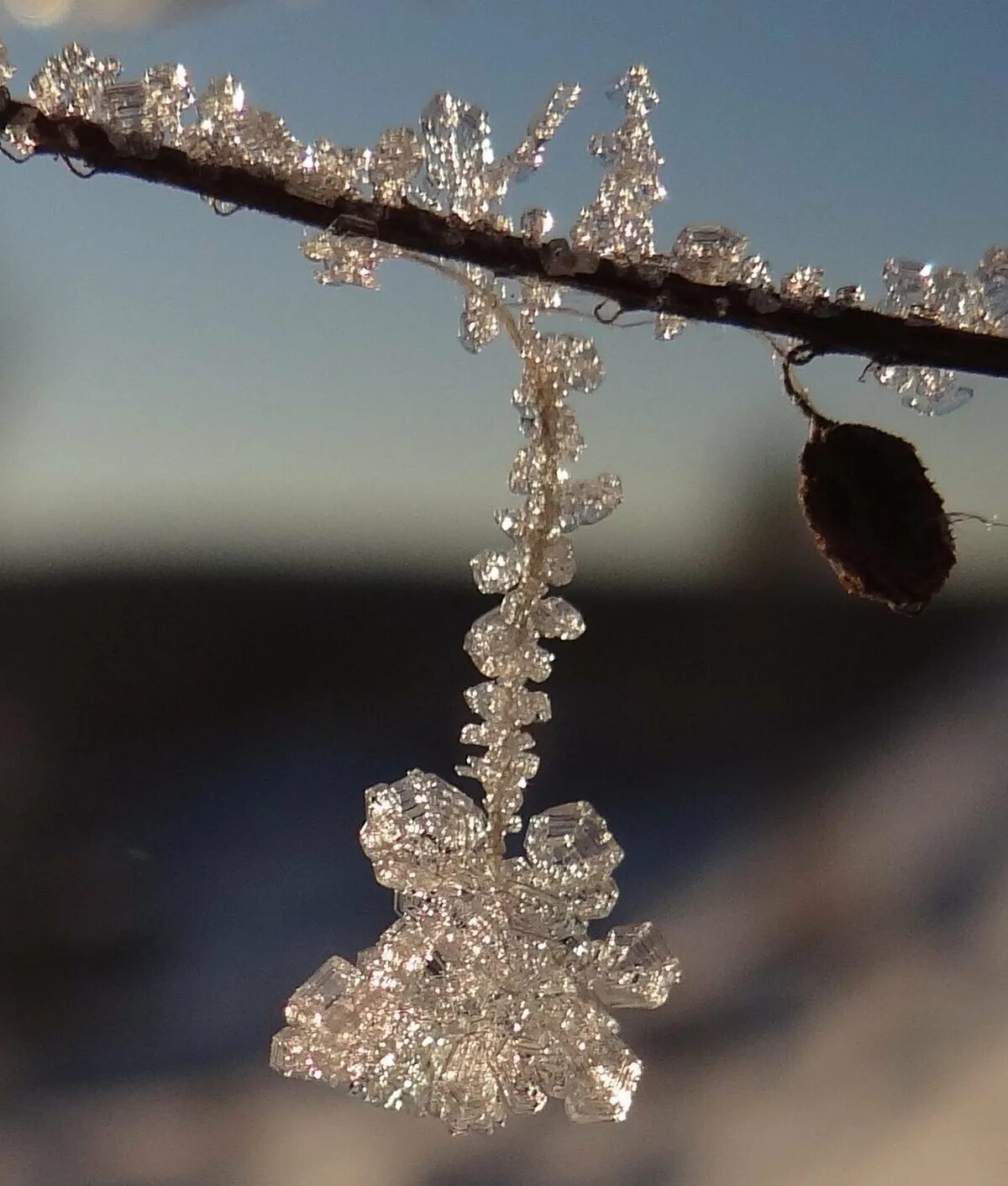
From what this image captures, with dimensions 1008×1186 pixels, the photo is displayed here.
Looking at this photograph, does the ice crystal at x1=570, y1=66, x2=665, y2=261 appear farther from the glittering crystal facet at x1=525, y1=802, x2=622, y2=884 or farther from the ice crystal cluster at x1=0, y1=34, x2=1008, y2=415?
the glittering crystal facet at x1=525, y1=802, x2=622, y2=884

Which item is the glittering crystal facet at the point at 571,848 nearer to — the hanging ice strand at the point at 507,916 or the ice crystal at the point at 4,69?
the hanging ice strand at the point at 507,916

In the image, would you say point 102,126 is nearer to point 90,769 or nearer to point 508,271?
point 508,271

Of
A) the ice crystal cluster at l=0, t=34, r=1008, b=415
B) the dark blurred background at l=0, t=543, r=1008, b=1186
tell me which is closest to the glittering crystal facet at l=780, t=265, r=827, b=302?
the ice crystal cluster at l=0, t=34, r=1008, b=415

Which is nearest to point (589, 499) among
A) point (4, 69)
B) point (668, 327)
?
point (668, 327)

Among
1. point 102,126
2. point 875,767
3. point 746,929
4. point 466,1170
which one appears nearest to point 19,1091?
point 466,1170

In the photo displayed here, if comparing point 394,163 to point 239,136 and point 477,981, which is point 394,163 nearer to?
point 239,136

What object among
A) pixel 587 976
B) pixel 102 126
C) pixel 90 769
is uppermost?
pixel 90 769

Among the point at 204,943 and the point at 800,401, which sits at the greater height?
the point at 204,943

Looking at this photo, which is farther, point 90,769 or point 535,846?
point 90,769
